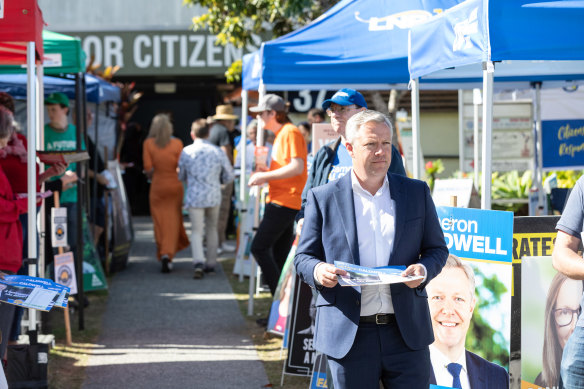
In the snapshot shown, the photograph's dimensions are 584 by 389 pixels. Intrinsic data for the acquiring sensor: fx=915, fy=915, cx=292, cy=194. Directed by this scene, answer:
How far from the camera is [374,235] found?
3756 millimetres

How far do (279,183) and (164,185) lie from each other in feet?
15.1

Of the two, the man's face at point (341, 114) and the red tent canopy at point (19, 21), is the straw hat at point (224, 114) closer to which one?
the red tent canopy at point (19, 21)

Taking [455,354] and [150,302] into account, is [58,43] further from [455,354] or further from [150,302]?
[455,354]

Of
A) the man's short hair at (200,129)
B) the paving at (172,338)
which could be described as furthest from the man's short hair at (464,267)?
the man's short hair at (200,129)

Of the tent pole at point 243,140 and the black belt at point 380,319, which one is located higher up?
the tent pole at point 243,140

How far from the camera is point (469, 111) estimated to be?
13.0m

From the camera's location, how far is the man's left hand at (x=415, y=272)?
3.51 meters

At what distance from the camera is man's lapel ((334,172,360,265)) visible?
3717 mm

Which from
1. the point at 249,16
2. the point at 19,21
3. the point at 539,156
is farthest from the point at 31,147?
the point at 249,16

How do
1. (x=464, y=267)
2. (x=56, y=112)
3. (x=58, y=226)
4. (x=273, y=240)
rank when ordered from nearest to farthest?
(x=464, y=267)
(x=58, y=226)
(x=273, y=240)
(x=56, y=112)

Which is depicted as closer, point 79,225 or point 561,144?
point 79,225

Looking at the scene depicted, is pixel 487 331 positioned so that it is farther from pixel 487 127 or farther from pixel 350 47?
pixel 350 47

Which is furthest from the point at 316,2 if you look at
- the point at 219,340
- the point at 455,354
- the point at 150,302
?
the point at 455,354

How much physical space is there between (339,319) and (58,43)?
5.40m
